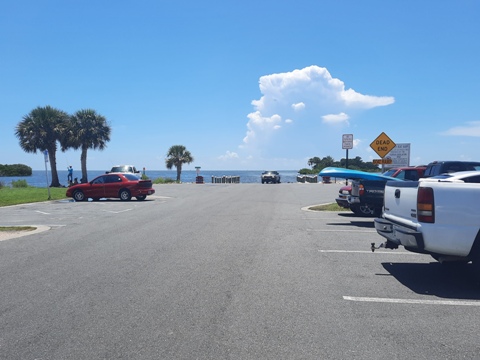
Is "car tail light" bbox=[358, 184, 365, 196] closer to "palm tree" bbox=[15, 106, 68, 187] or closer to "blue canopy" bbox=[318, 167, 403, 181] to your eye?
"blue canopy" bbox=[318, 167, 403, 181]

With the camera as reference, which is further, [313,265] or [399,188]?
[313,265]

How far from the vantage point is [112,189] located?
23.9m

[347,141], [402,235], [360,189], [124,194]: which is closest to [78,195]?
[124,194]

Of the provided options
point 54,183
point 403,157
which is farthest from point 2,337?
point 54,183

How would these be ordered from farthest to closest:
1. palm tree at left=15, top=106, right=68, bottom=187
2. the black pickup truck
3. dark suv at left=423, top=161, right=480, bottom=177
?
1. palm tree at left=15, top=106, right=68, bottom=187
2. the black pickup truck
3. dark suv at left=423, top=161, right=480, bottom=177

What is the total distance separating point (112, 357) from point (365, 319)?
282 cm

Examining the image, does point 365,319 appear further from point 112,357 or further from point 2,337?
point 2,337

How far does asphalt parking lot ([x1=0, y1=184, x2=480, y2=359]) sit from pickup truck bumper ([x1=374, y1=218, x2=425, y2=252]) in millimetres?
608

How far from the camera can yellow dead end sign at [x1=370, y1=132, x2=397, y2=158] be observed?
19078mm

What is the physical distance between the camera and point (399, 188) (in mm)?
7363

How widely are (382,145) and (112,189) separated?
1402 cm

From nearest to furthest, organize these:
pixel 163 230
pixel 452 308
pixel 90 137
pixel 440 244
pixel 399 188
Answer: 1. pixel 452 308
2. pixel 440 244
3. pixel 399 188
4. pixel 163 230
5. pixel 90 137

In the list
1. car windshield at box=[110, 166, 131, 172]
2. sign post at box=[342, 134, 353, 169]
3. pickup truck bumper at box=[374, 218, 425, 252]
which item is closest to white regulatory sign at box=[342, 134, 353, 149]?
sign post at box=[342, 134, 353, 169]

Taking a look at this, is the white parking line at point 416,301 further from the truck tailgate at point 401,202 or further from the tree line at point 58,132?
the tree line at point 58,132
